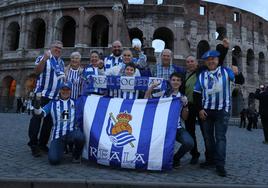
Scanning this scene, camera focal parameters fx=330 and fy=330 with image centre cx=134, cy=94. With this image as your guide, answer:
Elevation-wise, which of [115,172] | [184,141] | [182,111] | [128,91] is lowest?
[115,172]

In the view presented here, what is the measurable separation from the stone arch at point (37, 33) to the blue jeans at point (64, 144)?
23184 millimetres

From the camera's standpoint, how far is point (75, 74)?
7125 mm

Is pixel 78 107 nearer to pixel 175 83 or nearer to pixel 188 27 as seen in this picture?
pixel 175 83

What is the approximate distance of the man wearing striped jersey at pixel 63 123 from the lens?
5.71m

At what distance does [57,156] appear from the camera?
5574mm

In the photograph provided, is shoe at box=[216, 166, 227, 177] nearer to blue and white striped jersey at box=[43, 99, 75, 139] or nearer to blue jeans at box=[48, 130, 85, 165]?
blue jeans at box=[48, 130, 85, 165]

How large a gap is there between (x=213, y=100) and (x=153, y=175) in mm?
1656

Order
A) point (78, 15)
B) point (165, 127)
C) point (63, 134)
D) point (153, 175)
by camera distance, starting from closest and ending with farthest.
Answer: point (153, 175) < point (165, 127) < point (63, 134) < point (78, 15)

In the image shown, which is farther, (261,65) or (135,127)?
(261,65)

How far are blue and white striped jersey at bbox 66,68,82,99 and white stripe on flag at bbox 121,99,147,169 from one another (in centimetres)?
178

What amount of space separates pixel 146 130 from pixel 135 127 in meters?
0.20

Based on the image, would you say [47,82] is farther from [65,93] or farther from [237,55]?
[237,55]

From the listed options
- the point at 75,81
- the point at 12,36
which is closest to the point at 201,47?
the point at 12,36

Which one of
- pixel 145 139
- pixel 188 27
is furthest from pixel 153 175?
pixel 188 27
